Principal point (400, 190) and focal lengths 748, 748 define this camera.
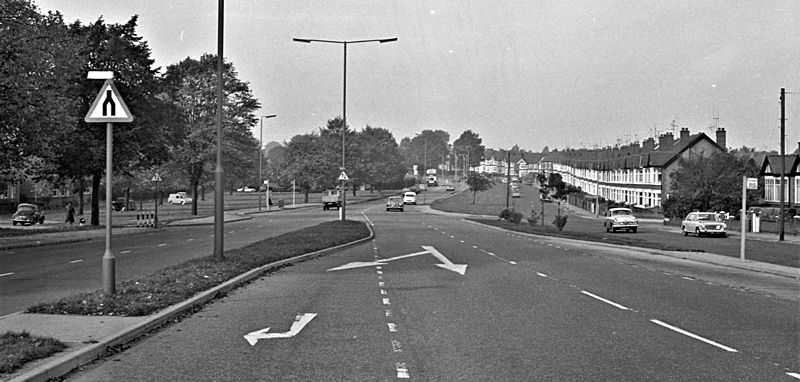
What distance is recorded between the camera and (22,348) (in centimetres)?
789

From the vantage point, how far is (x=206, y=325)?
35.4 feet

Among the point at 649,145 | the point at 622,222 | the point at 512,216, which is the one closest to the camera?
the point at 622,222

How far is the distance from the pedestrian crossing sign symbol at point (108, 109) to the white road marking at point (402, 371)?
667 cm

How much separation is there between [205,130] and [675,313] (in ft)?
182

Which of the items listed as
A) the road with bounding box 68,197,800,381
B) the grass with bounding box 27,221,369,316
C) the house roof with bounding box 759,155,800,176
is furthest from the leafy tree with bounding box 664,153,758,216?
the grass with bounding box 27,221,369,316

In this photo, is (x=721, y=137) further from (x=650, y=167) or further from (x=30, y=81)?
(x=30, y=81)

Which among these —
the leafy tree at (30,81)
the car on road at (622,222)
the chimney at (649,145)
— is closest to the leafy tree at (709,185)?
the car on road at (622,222)

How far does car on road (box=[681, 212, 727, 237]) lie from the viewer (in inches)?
1848

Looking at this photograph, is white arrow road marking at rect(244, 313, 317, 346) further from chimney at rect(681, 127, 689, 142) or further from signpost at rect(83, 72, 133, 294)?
chimney at rect(681, 127, 689, 142)

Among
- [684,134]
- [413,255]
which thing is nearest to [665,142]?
[684,134]

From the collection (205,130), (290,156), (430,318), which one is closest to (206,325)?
→ (430,318)

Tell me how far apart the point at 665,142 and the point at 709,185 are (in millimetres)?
29229

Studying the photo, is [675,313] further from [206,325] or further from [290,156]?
[290,156]

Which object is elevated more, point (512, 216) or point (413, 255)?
point (512, 216)
